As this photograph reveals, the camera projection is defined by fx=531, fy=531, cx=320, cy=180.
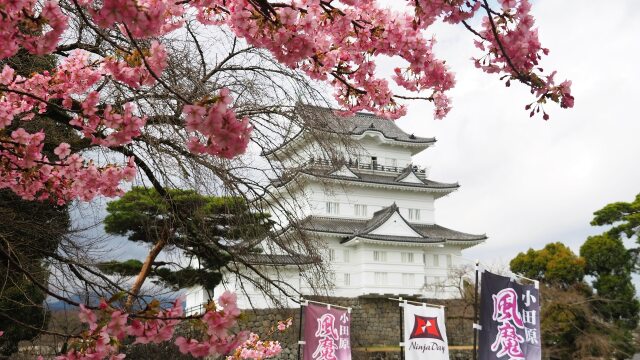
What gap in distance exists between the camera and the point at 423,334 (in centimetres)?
819

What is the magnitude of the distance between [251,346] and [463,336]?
16.5 meters

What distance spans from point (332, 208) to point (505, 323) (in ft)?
53.3

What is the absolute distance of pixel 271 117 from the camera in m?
3.91

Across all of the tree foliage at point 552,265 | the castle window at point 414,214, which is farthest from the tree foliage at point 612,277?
the castle window at point 414,214

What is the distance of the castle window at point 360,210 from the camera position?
23688 millimetres

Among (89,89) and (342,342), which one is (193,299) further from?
(89,89)

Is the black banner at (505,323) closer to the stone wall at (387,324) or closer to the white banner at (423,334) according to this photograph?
the white banner at (423,334)

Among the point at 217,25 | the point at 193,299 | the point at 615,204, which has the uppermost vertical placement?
the point at 615,204

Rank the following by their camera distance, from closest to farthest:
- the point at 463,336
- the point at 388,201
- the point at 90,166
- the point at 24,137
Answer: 1. the point at 24,137
2. the point at 90,166
3. the point at 463,336
4. the point at 388,201

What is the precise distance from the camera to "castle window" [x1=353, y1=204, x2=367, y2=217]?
23688 millimetres

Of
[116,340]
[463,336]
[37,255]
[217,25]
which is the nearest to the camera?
[116,340]

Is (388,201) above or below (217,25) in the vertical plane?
above

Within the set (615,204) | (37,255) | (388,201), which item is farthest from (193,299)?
(37,255)

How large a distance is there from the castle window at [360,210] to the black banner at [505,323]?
16.3 metres
